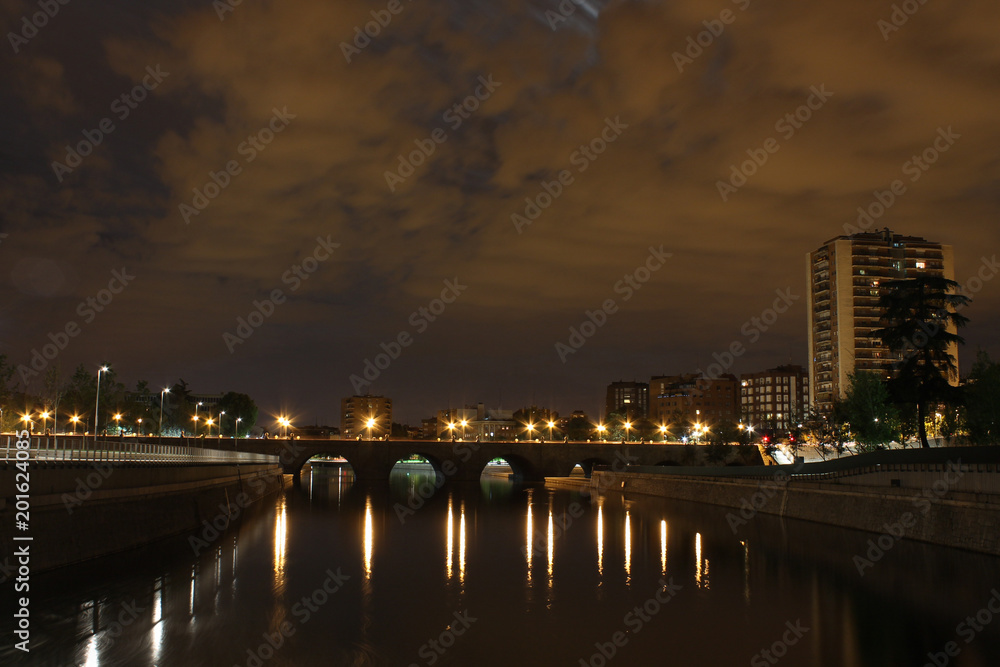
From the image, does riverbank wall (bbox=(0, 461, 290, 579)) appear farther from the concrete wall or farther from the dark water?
the dark water

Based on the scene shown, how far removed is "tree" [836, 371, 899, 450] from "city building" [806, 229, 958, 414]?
83.3m

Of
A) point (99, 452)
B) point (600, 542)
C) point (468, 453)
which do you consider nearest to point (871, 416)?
point (600, 542)

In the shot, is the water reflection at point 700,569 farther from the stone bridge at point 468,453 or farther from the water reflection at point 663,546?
the stone bridge at point 468,453

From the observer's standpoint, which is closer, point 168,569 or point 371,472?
point 168,569

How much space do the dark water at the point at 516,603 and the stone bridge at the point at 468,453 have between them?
63.3m

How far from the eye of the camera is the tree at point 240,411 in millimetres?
156500

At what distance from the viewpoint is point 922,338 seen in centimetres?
5869

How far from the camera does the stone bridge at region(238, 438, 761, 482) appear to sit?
112688 mm

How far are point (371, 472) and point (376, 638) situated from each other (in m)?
92.8

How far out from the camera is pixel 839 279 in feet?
527

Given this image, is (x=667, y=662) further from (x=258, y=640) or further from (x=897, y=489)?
(x=897, y=489)

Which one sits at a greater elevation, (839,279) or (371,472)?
(839,279)

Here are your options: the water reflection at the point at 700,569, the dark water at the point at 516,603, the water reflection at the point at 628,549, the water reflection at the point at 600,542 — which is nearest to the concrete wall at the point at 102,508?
the dark water at the point at 516,603

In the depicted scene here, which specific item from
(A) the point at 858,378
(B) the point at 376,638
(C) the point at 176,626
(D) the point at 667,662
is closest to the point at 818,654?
(D) the point at 667,662
